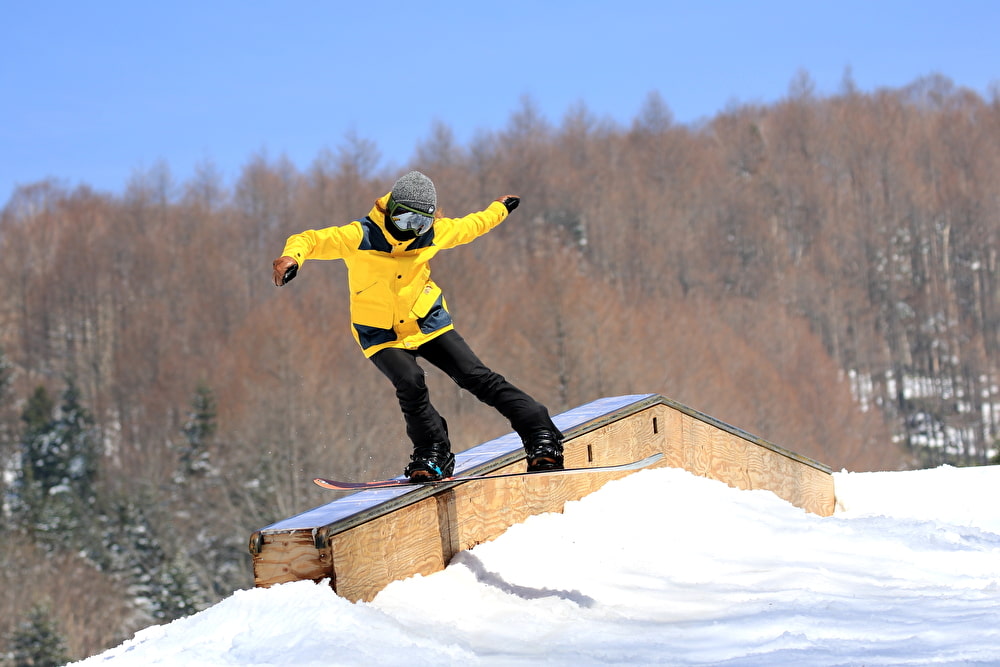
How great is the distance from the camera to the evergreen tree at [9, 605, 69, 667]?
98.7ft

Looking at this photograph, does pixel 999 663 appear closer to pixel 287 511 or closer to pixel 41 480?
pixel 287 511

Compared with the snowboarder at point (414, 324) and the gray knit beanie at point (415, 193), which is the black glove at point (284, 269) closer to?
the snowboarder at point (414, 324)

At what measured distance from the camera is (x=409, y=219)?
17.9ft

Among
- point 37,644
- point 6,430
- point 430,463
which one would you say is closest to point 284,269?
point 430,463

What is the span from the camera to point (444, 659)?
4105 millimetres

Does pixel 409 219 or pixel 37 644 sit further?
pixel 37 644

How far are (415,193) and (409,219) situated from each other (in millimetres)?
135

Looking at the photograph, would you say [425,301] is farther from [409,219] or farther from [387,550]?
[387,550]

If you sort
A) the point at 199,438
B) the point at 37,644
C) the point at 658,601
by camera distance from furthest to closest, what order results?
the point at 199,438
the point at 37,644
the point at 658,601

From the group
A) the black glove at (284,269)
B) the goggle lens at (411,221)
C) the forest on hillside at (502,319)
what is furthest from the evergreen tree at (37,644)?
the black glove at (284,269)

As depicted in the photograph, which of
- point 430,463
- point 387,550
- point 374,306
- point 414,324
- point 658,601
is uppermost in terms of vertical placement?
point 374,306

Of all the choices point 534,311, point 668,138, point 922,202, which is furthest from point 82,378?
point 922,202

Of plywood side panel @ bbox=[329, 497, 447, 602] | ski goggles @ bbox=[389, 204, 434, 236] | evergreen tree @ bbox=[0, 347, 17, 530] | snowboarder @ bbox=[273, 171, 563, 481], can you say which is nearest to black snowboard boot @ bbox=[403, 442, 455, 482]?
snowboarder @ bbox=[273, 171, 563, 481]

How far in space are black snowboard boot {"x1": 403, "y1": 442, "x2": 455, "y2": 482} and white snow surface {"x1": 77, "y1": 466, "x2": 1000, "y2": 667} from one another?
0.47m
